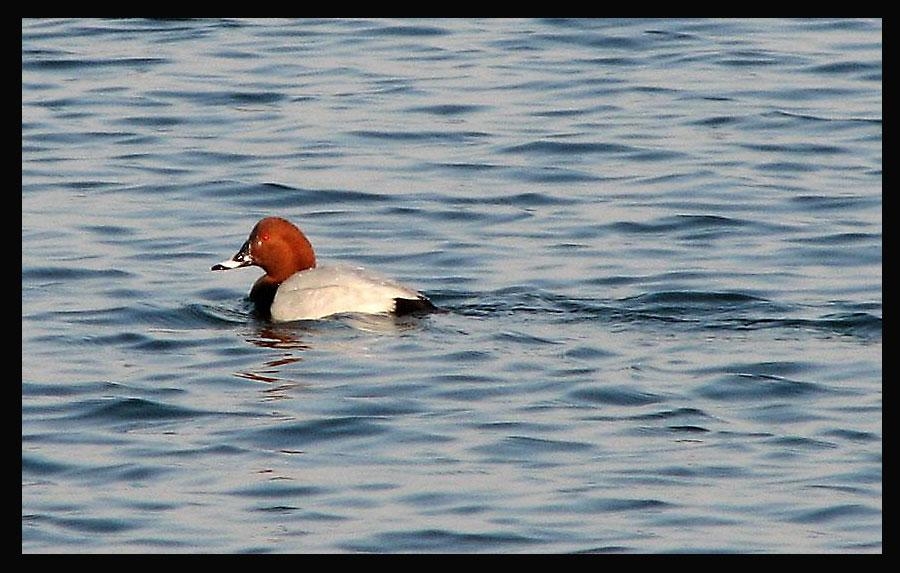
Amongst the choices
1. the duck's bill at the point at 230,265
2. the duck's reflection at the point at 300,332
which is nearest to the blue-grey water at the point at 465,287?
the duck's reflection at the point at 300,332

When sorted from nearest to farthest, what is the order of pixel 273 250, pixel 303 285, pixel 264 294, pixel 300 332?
pixel 300 332, pixel 303 285, pixel 264 294, pixel 273 250

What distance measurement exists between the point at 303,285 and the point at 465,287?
37.5 inches

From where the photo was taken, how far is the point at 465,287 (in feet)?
36.3

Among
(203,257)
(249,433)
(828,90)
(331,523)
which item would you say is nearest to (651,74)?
(828,90)

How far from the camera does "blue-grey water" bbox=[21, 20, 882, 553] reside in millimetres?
7449

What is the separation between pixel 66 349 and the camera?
32.9 feet

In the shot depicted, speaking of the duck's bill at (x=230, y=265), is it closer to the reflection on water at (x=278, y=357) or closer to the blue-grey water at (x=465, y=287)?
the blue-grey water at (x=465, y=287)

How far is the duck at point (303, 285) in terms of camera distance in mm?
A: 10406

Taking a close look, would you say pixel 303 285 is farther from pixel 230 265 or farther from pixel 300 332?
pixel 230 265

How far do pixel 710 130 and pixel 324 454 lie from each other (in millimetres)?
7771

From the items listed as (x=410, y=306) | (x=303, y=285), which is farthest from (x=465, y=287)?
(x=303, y=285)

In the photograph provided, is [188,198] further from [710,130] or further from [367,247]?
[710,130]

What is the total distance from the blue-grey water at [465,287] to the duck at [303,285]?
14 centimetres

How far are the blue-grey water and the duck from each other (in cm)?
14
